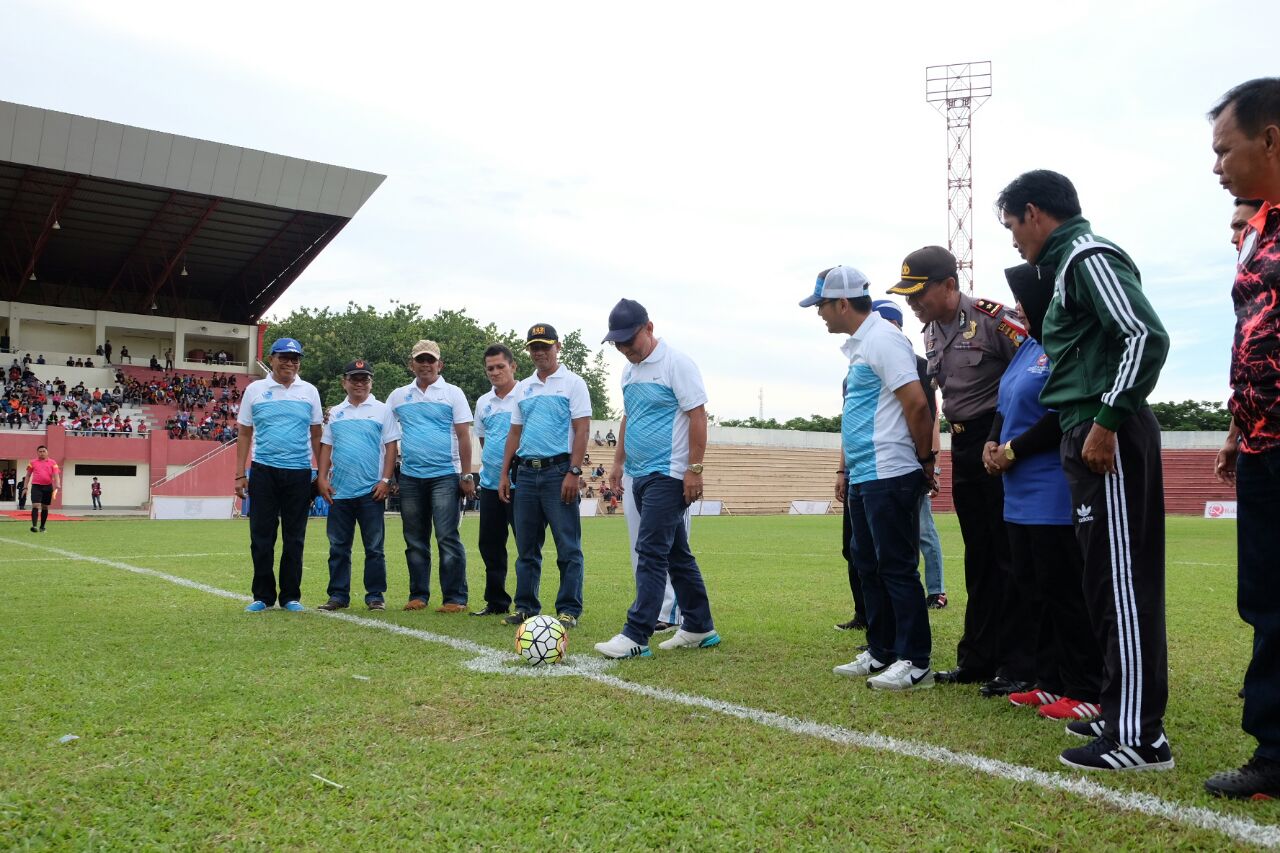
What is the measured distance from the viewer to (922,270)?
14.9ft

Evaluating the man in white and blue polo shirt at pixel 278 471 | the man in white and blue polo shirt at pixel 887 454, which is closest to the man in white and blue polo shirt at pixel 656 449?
the man in white and blue polo shirt at pixel 887 454

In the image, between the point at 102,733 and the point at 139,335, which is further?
the point at 139,335

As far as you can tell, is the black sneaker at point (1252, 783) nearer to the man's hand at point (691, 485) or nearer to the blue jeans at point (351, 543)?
the man's hand at point (691, 485)

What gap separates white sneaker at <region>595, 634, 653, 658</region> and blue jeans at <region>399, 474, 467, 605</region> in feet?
7.73

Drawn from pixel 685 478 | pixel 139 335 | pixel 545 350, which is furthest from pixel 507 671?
pixel 139 335

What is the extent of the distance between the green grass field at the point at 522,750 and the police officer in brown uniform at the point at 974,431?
11.8 inches

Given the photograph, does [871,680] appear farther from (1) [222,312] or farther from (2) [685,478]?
(1) [222,312]

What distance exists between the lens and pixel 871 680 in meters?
4.33

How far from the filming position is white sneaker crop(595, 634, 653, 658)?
197 inches

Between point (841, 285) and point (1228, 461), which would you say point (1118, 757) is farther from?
point (841, 285)

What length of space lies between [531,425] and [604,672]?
7.55 feet

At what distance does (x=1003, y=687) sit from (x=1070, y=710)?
457mm

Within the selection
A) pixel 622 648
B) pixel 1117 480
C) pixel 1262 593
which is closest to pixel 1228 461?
pixel 1117 480

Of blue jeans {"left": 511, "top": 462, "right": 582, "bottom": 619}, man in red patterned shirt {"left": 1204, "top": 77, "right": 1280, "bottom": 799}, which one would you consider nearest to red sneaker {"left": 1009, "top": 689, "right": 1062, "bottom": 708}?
man in red patterned shirt {"left": 1204, "top": 77, "right": 1280, "bottom": 799}
